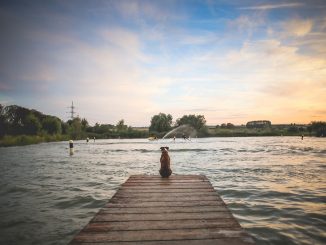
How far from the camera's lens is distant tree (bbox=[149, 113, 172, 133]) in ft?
524

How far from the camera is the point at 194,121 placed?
171 m

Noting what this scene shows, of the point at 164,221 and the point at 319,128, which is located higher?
the point at 319,128

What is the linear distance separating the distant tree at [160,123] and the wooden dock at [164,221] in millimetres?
151131

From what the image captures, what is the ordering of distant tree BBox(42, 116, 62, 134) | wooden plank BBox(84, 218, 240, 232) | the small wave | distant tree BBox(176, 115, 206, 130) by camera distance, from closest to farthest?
wooden plank BBox(84, 218, 240, 232) → the small wave → distant tree BBox(42, 116, 62, 134) → distant tree BBox(176, 115, 206, 130)

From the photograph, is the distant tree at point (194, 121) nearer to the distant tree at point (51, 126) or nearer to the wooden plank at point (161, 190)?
the distant tree at point (51, 126)

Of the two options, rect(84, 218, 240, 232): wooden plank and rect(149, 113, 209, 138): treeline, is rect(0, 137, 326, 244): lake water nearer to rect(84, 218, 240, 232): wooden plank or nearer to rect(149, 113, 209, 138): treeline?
rect(84, 218, 240, 232): wooden plank

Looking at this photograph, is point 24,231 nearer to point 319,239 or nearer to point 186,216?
point 186,216

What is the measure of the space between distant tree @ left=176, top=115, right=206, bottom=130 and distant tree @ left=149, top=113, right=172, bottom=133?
13864mm

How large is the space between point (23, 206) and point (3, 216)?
4.89 ft

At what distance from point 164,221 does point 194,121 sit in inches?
6561

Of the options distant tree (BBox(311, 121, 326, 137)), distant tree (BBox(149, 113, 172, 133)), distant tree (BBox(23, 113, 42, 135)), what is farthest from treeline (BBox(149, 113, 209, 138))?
distant tree (BBox(23, 113, 42, 135))

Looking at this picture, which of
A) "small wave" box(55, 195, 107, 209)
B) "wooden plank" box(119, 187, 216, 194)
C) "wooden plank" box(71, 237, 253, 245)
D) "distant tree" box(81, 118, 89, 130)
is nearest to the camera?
"wooden plank" box(71, 237, 253, 245)

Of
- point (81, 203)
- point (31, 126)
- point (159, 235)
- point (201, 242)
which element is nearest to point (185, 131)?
point (31, 126)

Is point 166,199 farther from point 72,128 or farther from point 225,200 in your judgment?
point 72,128
